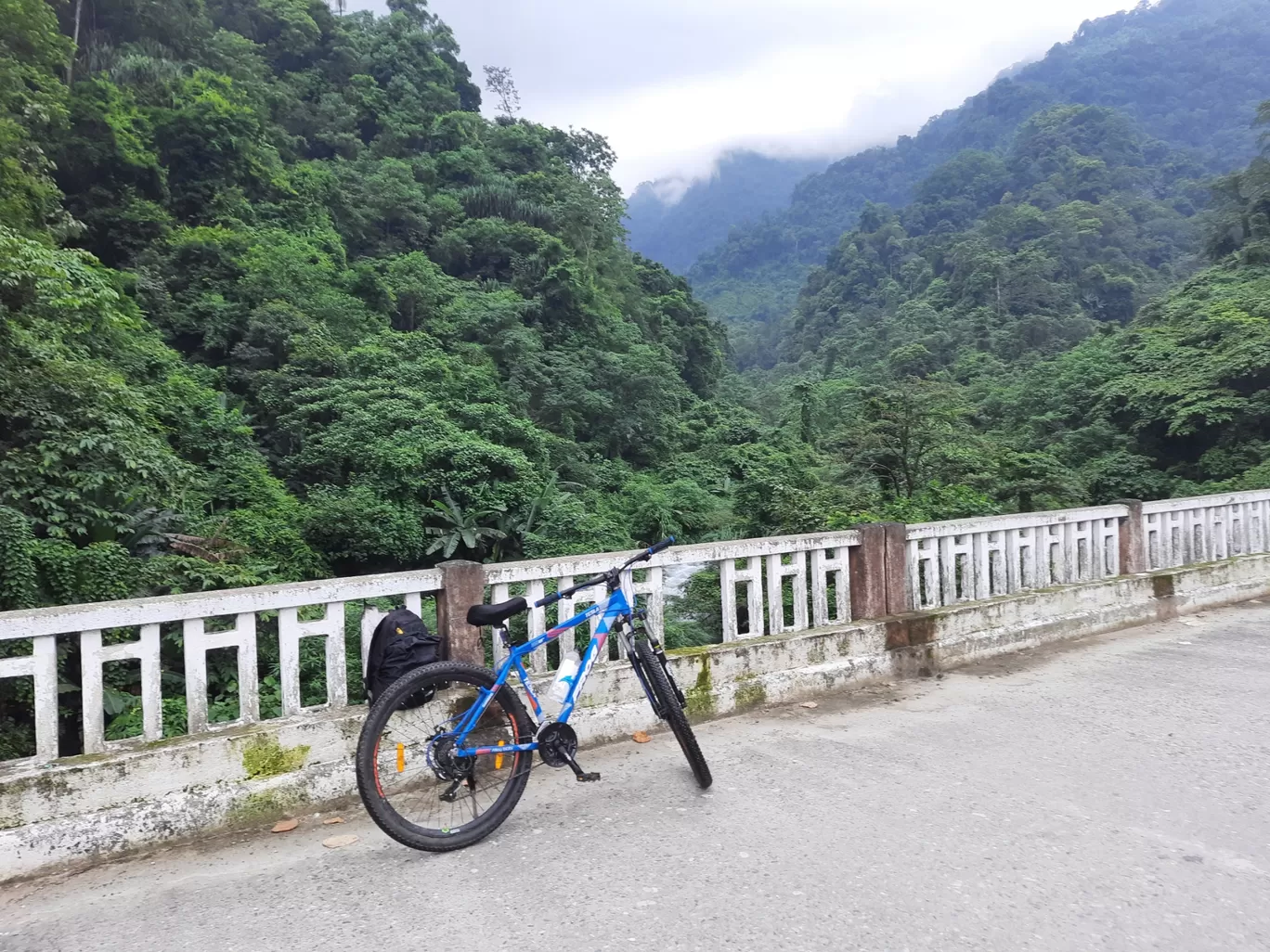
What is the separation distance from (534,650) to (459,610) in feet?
1.44

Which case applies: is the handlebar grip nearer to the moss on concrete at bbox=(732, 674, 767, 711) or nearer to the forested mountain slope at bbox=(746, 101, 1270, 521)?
the moss on concrete at bbox=(732, 674, 767, 711)

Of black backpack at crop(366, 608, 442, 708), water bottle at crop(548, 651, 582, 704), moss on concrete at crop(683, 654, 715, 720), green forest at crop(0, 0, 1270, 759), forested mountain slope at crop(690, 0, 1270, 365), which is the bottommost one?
moss on concrete at crop(683, 654, 715, 720)

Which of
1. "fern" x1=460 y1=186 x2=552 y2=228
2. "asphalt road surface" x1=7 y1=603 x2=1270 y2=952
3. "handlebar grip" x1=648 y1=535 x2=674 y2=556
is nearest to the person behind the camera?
"asphalt road surface" x1=7 y1=603 x2=1270 y2=952

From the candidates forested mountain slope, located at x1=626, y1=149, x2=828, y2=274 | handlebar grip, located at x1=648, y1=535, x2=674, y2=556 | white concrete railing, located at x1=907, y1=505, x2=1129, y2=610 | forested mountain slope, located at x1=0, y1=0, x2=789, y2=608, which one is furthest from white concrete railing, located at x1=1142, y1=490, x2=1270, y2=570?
forested mountain slope, located at x1=626, y1=149, x2=828, y2=274

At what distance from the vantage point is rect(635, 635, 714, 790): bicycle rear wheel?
321cm

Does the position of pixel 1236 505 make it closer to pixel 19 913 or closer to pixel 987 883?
pixel 987 883

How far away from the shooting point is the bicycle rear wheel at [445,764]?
2687 millimetres

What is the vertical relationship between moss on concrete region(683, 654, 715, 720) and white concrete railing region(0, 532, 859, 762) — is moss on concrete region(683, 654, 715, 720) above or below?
below

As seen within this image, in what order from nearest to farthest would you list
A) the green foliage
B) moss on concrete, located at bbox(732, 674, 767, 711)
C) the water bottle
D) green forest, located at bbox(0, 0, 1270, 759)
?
the water bottle, moss on concrete, located at bbox(732, 674, 767, 711), green forest, located at bbox(0, 0, 1270, 759), the green foliage

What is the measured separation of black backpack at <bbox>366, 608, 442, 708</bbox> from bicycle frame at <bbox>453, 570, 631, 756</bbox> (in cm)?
20

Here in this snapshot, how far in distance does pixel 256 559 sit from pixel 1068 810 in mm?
11740

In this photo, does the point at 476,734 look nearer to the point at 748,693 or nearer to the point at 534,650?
the point at 534,650

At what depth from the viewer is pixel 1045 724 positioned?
3920mm

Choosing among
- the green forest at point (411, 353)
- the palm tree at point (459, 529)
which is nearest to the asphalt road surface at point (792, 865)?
the green forest at point (411, 353)
